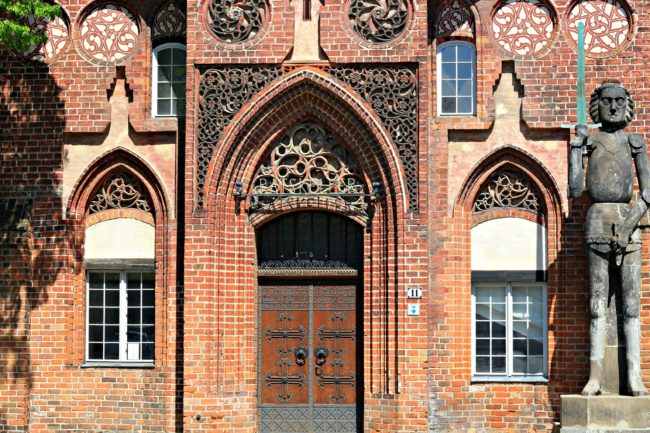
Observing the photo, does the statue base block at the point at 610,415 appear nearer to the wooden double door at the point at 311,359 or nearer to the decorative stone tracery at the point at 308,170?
the wooden double door at the point at 311,359

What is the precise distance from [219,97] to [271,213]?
1.93 metres

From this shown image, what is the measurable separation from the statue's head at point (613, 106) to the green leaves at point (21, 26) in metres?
8.00

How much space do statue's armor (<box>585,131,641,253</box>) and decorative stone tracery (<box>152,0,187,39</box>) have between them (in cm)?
677

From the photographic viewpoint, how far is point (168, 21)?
18.9m

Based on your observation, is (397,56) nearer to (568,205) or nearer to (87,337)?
(568,205)

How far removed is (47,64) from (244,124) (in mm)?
3490

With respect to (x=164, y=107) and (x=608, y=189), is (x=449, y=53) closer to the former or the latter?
(x=608, y=189)

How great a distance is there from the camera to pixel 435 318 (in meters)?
17.9

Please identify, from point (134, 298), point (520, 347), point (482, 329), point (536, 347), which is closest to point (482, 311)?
point (482, 329)

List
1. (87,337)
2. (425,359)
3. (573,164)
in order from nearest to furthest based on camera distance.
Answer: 1. (573,164)
2. (425,359)
3. (87,337)

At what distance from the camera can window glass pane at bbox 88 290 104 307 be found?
18.8 metres

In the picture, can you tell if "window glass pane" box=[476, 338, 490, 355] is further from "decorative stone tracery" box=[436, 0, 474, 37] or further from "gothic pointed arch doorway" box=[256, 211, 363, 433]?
"decorative stone tracery" box=[436, 0, 474, 37]

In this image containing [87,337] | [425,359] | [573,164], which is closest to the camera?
Answer: [573,164]

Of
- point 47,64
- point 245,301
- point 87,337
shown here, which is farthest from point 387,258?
point 47,64
